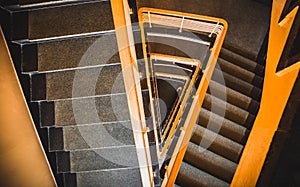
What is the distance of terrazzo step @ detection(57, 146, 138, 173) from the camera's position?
298 centimetres

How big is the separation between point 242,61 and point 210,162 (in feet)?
5.27

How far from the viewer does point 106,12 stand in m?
2.36

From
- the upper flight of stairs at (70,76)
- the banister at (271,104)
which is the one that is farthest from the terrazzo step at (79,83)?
the banister at (271,104)

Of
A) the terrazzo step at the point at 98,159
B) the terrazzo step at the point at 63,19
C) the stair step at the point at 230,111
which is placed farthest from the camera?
the stair step at the point at 230,111

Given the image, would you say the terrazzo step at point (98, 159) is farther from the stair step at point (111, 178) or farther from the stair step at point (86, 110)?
the stair step at point (86, 110)

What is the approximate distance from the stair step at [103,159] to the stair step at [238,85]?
1758 millimetres

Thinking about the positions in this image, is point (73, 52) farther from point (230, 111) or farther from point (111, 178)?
point (230, 111)

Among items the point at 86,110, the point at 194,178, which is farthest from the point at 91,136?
the point at 194,178

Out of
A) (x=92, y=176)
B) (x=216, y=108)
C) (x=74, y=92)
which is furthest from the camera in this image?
(x=216, y=108)

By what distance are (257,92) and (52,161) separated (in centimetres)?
289

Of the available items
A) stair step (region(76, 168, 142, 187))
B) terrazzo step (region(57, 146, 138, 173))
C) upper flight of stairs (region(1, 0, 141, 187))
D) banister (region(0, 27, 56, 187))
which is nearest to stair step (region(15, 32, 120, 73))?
upper flight of stairs (region(1, 0, 141, 187))

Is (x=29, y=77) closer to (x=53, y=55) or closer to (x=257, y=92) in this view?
(x=53, y=55)

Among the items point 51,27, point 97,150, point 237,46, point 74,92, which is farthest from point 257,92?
point 51,27

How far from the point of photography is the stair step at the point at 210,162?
3.62 m
